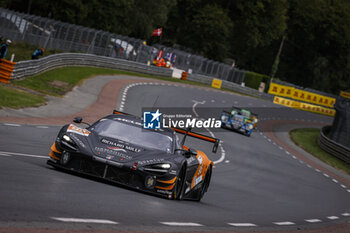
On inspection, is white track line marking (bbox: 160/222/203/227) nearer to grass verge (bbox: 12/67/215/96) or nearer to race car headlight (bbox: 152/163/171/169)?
race car headlight (bbox: 152/163/171/169)

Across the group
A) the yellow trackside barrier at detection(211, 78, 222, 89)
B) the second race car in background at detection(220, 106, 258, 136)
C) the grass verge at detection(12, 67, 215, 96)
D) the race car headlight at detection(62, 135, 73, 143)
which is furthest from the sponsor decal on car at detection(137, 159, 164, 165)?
the yellow trackside barrier at detection(211, 78, 222, 89)

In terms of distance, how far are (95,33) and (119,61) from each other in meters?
4.17

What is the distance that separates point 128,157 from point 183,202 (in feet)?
5.59

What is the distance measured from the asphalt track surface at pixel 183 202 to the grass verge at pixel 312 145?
364 centimetres

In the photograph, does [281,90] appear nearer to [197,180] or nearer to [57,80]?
[57,80]

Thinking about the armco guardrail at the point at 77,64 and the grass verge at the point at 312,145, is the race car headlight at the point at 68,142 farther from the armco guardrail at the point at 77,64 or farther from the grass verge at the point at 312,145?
the grass verge at the point at 312,145

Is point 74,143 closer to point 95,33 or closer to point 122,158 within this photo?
point 122,158

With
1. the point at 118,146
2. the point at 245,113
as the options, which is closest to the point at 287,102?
the point at 245,113

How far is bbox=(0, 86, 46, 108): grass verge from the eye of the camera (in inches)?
853

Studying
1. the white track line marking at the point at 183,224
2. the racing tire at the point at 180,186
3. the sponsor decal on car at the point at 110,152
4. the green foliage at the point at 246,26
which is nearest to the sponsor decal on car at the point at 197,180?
the racing tire at the point at 180,186

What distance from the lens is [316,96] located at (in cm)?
7006

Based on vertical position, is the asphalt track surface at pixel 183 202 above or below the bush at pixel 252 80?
below

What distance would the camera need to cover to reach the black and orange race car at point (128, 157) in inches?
393

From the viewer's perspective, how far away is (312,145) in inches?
1598
